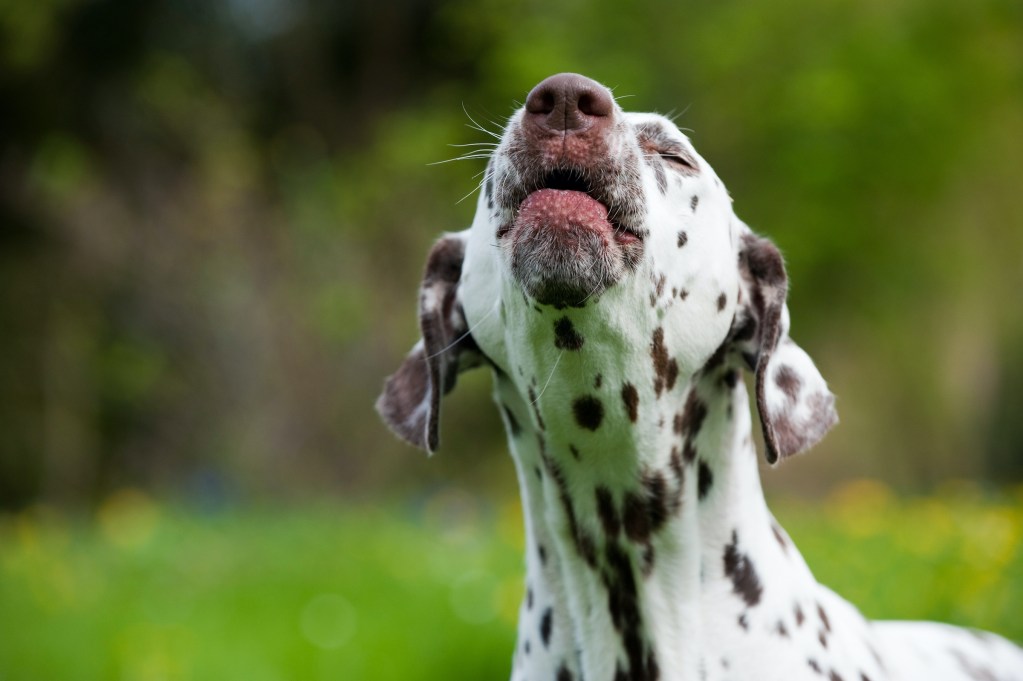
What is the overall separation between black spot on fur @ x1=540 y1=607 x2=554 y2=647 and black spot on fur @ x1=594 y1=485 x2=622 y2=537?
0.26 metres

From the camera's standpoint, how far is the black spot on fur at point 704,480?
274 centimetres

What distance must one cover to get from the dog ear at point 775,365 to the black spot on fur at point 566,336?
47cm

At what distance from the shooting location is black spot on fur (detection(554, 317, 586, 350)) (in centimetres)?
248

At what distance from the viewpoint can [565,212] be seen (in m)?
2.41

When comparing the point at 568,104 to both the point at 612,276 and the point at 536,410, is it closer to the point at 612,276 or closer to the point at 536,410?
the point at 612,276

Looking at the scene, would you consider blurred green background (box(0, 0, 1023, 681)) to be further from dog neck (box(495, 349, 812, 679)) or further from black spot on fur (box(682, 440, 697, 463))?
black spot on fur (box(682, 440, 697, 463))

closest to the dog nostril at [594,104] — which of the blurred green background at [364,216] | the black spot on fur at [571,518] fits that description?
the black spot on fur at [571,518]

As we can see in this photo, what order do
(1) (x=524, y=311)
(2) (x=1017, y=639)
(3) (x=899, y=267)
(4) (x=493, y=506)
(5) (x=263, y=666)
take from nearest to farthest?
(1) (x=524, y=311) → (2) (x=1017, y=639) → (5) (x=263, y=666) → (4) (x=493, y=506) → (3) (x=899, y=267)

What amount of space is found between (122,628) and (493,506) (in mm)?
5826

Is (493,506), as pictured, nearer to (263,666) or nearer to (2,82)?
(263,666)

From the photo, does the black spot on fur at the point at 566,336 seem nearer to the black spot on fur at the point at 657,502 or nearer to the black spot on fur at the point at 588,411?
the black spot on fur at the point at 588,411

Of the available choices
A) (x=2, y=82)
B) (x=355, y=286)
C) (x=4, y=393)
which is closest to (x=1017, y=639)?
(x=355, y=286)

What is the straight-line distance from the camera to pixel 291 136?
1616 centimetres

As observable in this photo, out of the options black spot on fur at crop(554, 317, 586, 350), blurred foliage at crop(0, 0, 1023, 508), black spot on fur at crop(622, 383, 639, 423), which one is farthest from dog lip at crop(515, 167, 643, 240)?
blurred foliage at crop(0, 0, 1023, 508)
